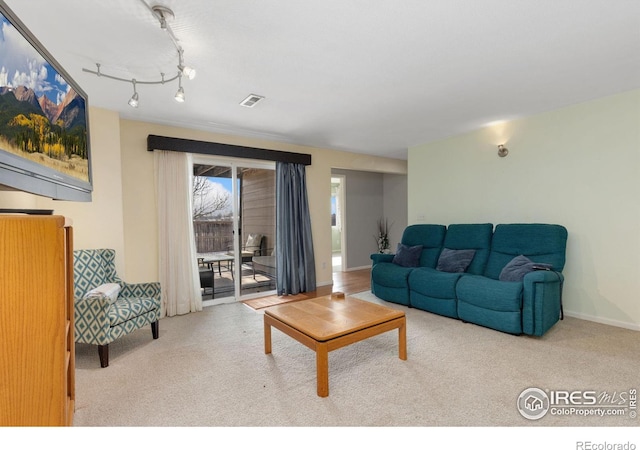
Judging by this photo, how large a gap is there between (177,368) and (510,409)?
7.68ft

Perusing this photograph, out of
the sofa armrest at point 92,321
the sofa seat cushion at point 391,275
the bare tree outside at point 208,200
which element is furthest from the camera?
the bare tree outside at point 208,200

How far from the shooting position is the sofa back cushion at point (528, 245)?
3.20m

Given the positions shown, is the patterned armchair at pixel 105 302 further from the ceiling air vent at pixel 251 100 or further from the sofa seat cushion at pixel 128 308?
the ceiling air vent at pixel 251 100

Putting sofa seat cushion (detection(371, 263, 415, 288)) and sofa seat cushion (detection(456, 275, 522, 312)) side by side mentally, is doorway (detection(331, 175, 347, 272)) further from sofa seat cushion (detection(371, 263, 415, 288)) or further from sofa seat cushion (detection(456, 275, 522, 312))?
sofa seat cushion (detection(456, 275, 522, 312))

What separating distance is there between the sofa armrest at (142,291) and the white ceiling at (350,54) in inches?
73.6

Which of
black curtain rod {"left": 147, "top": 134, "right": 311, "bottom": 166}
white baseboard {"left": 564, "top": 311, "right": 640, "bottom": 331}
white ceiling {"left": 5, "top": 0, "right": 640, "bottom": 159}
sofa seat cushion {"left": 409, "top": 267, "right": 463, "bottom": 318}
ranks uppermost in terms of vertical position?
white ceiling {"left": 5, "top": 0, "right": 640, "bottom": 159}

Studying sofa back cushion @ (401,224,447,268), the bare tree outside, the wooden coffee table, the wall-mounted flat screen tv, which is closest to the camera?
the wall-mounted flat screen tv

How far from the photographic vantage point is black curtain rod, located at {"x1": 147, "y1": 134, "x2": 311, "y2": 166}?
140 inches

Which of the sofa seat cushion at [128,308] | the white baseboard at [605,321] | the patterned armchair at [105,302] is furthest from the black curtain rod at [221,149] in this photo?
the white baseboard at [605,321]

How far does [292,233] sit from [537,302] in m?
3.12

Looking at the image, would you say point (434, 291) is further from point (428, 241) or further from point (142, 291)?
point (142, 291)

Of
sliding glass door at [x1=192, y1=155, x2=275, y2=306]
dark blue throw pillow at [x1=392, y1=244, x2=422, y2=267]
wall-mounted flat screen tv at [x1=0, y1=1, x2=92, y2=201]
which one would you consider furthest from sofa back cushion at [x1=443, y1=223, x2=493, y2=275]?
wall-mounted flat screen tv at [x1=0, y1=1, x2=92, y2=201]

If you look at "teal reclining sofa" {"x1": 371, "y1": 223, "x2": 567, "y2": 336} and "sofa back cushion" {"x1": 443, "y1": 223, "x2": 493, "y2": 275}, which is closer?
"teal reclining sofa" {"x1": 371, "y1": 223, "x2": 567, "y2": 336}
